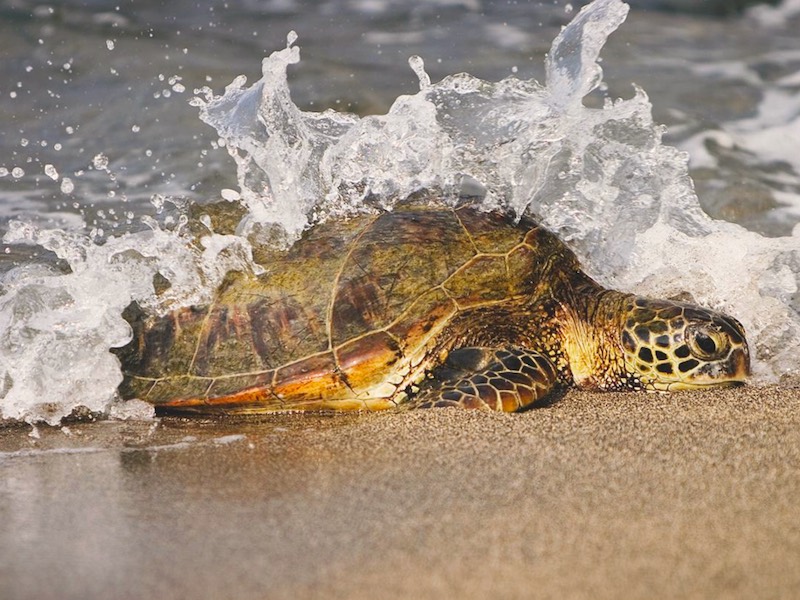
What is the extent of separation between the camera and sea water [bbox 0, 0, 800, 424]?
152 inches

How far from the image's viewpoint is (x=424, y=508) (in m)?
2.31

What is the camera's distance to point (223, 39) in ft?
28.5

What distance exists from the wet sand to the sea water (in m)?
0.61

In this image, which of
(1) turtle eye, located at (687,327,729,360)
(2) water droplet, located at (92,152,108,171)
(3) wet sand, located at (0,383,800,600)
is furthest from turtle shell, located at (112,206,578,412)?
(2) water droplet, located at (92,152,108,171)

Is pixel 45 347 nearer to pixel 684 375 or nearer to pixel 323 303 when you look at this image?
pixel 323 303

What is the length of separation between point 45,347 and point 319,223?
130 centimetres

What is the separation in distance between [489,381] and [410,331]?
43 centimetres

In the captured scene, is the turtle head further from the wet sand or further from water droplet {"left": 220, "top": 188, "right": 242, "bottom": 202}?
water droplet {"left": 220, "top": 188, "right": 242, "bottom": 202}

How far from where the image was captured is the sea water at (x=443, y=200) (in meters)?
3.86

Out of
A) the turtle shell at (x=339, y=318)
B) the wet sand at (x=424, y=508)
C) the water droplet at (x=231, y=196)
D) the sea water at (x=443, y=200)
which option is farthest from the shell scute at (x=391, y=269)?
the water droplet at (x=231, y=196)

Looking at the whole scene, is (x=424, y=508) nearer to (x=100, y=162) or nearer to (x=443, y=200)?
(x=443, y=200)

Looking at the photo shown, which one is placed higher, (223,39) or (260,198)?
(223,39)

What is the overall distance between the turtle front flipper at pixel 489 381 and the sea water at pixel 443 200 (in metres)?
0.80

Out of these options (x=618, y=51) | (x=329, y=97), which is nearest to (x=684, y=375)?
(x=329, y=97)
